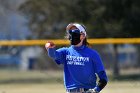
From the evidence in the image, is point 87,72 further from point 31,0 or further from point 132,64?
point 31,0

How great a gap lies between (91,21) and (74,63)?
744 inches

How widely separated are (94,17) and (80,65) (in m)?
19.0

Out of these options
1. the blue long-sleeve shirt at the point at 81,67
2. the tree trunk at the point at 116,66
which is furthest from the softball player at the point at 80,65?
the tree trunk at the point at 116,66

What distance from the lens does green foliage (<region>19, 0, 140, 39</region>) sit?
959 inches

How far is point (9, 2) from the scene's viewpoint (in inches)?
1811

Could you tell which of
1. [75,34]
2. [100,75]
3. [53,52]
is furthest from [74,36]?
[100,75]

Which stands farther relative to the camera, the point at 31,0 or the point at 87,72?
the point at 31,0

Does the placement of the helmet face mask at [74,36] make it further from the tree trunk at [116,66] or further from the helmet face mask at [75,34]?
the tree trunk at [116,66]

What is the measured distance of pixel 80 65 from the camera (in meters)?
6.26

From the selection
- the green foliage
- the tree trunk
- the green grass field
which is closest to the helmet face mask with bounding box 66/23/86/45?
the green grass field

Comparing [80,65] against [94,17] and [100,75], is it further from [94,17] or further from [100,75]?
[94,17]

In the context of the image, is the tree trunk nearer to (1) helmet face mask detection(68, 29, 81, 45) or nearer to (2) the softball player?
(2) the softball player

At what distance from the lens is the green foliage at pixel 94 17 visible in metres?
24.4

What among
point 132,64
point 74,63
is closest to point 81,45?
point 74,63
